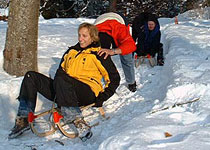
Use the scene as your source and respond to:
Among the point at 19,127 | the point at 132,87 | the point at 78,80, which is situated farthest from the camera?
the point at 132,87

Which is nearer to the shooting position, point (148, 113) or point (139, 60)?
point (148, 113)

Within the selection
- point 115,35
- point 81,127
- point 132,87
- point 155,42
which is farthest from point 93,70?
point 155,42

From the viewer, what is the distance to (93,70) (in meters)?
3.84

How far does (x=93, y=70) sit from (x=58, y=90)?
558 mm

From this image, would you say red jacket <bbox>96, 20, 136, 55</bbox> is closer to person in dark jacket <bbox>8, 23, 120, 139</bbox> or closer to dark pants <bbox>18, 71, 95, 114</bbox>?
person in dark jacket <bbox>8, 23, 120, 139</bbox>

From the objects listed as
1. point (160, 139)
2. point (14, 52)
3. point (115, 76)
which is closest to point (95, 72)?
point (115, 76)

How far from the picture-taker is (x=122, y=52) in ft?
14.6

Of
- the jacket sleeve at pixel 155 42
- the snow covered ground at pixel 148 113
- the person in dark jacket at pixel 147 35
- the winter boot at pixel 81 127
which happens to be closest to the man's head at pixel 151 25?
the person in dark jacket at pixel 147 35

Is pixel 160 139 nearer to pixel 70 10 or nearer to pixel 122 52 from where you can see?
pixel 122 52

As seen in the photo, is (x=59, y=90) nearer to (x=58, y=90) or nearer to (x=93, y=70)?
(x=58, y=90)

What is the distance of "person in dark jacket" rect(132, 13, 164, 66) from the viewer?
6559 millimetres

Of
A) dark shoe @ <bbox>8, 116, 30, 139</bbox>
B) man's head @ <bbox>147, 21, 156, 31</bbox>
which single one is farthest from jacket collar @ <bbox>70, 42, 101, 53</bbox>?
man's head @ <bbox>147, 21, 156, 31</bbox>

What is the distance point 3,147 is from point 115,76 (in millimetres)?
1498

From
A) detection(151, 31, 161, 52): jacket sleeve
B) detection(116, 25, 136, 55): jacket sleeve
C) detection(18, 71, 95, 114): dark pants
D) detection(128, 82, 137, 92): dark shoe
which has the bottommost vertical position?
detection(128, 82, 137, 92): dark shoe
